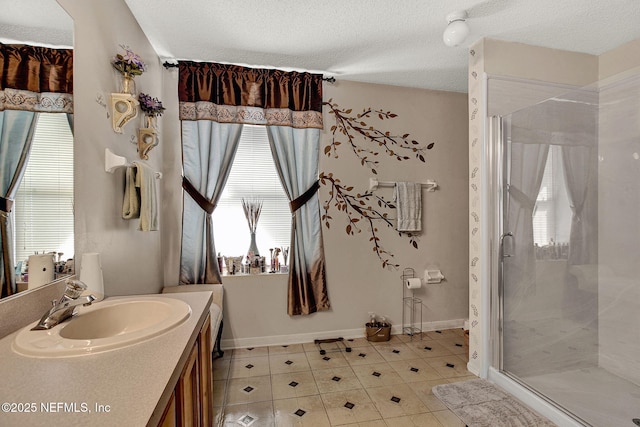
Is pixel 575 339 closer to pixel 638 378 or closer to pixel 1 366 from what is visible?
pixel 638 378

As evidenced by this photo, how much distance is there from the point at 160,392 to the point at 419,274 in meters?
2.90

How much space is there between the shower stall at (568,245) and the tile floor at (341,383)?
0.57m

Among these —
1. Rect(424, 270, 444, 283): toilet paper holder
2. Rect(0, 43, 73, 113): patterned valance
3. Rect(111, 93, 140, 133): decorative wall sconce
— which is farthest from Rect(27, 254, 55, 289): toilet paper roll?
Rect(424, 270, 444, 283): toilet paper holder

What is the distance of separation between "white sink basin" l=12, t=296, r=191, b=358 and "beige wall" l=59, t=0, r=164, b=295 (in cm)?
35

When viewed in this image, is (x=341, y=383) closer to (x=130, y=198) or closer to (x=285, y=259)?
(x=285, y=259)

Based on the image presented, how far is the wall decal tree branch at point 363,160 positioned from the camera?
3014 mm

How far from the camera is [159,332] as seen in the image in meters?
0.99

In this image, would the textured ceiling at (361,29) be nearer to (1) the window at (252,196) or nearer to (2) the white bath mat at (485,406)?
(1) the window at (252,196)

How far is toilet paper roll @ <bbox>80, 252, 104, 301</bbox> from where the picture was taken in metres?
1.32

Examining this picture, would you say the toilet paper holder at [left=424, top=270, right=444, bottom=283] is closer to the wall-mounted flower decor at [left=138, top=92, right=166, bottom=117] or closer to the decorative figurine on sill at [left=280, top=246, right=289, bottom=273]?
the decorative figurine on sill at [left=280, top=246, right=289, bottom=273]

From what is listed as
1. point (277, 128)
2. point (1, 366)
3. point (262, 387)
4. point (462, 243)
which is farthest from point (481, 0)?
point (262, 387)

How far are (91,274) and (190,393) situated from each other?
684mm

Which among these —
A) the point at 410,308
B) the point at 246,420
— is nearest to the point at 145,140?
the point at 246,420

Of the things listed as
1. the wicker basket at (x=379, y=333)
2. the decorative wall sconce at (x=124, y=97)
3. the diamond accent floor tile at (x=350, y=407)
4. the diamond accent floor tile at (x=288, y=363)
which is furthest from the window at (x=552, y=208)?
the decorative wall sconce at (x=124, y=97)
